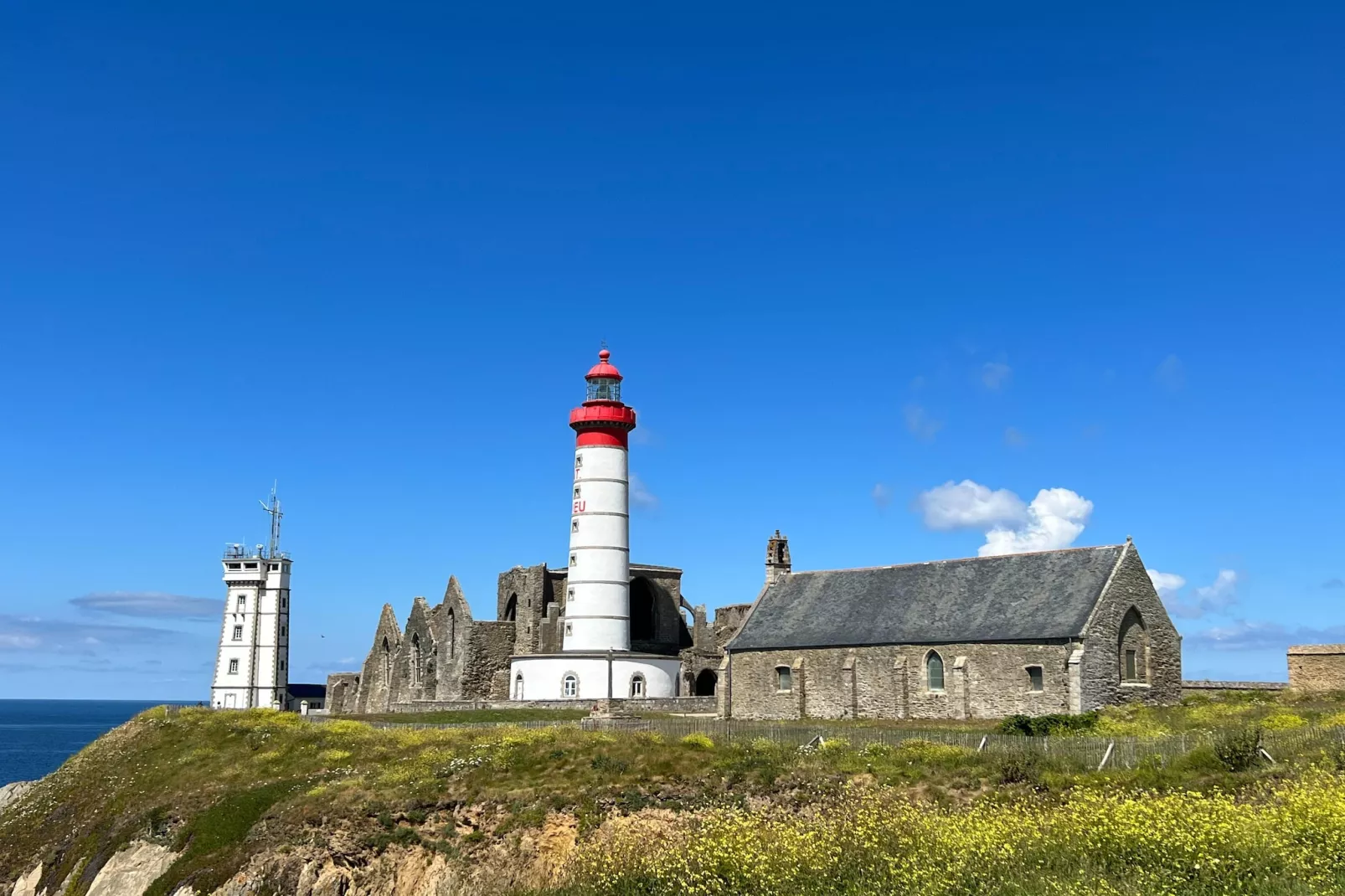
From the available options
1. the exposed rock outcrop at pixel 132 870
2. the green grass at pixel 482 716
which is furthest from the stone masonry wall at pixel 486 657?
the exposed rock outcrop at pixel 132 870

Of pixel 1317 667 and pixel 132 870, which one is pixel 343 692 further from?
pixel 1317 667

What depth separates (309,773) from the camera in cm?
3878

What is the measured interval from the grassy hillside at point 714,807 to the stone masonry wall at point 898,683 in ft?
11.8

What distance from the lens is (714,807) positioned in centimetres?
2959

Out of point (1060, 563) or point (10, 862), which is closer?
→ point (10, 862)

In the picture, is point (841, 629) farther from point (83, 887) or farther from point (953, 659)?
point (83, 887)

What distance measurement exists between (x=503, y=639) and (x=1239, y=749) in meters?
43.0

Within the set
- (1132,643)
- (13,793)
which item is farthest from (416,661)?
(1132,643)

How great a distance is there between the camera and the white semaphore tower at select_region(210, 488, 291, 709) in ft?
270

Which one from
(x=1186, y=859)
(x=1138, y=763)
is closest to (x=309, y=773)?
(x=1138, y=763)

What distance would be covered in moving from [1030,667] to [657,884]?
28.5 meters

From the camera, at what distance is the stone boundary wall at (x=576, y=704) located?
52750 millimetres

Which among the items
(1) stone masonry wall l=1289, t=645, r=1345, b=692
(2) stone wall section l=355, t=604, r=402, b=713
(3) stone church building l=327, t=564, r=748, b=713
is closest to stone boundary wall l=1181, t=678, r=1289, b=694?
(1) stone masonry wall l=1289, t=645, r=1345, b=692

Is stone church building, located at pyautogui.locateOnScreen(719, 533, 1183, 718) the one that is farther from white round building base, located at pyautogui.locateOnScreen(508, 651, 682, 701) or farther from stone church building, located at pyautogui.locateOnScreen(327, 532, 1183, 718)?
white round building base, located at pyautogui.locateOnScreen(508, 651, 682, 701)
